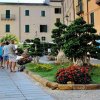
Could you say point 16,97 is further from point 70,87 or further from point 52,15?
point 52,15

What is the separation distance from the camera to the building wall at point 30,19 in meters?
82.6

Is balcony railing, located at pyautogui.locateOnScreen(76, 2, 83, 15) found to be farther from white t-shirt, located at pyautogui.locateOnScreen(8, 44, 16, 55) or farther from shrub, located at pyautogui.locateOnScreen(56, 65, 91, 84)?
shrub, located at pyautogui.locateOnScreen(56, 65, 91, 84)

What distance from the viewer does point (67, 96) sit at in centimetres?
1228

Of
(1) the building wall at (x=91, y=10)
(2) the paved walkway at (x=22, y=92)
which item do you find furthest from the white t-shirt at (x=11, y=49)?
(1) the building wall at (x=91, y=10)

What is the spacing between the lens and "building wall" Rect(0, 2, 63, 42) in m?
82.6

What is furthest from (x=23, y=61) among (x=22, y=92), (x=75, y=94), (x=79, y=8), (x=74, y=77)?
(x=79, y=8)

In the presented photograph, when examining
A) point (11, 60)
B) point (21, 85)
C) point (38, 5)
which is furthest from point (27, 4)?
point (21, 85)

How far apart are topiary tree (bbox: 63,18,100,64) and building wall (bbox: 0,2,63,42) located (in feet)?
203

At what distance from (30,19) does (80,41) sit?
209ft

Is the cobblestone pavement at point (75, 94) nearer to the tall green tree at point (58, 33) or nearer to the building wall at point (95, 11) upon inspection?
the tall green tree at point (58, 33)

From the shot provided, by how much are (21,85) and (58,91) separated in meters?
2.29

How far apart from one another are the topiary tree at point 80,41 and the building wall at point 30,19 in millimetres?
61797

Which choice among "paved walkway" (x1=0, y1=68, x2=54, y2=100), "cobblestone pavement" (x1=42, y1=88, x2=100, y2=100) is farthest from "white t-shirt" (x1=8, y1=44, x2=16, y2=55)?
"cobblestone pavement" (x1=42, y1=88, x2=100, y2=100)

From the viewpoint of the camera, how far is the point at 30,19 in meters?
83.3
